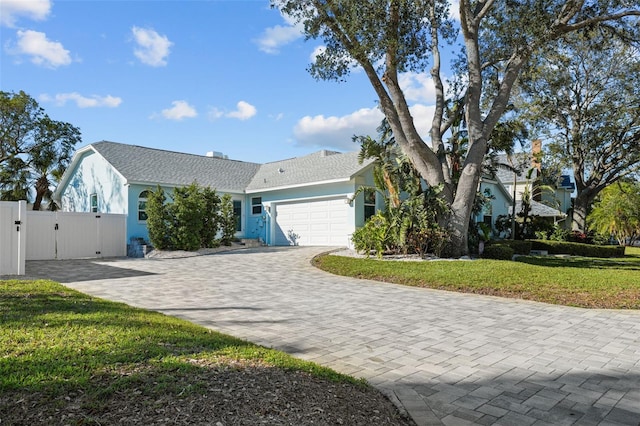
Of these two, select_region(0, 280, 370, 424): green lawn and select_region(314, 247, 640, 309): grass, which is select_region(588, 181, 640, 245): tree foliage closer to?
select_region(314, 247, 640, 309): grass

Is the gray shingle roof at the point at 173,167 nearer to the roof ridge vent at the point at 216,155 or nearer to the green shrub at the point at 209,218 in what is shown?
the roof ridge vent at the point at 216,155

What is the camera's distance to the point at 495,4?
15.8 meters

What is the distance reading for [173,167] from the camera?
22875 mm

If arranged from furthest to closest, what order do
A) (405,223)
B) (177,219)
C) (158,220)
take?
1. (177,219)
2. (158,220)
3. (405,223)

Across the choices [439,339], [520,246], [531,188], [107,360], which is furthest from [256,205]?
[107,360]

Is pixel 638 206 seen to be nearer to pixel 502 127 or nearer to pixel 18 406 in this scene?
pixel 502 127

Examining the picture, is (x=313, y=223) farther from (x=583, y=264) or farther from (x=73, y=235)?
(x=583, y=264)

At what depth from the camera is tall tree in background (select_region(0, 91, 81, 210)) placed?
2280cm

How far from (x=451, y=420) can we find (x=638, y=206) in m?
34.4

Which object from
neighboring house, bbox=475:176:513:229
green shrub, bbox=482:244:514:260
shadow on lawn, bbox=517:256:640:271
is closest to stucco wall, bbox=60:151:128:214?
green shrub, bbox=482:244:514:260

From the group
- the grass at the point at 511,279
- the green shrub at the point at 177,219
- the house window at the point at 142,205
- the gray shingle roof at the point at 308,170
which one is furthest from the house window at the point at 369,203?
the house window at the point at 142,205

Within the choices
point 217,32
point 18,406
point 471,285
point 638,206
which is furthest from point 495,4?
point 638,206

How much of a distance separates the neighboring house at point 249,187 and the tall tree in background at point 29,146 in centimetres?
141

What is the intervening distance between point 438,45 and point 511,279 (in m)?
9.61
